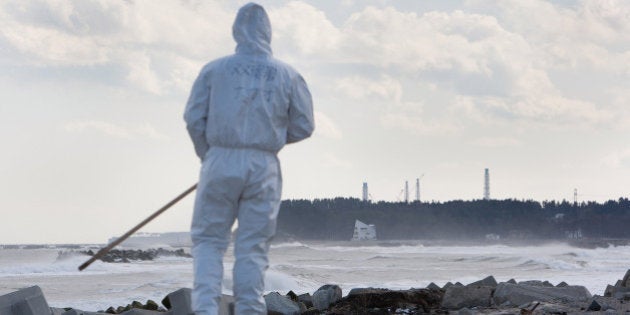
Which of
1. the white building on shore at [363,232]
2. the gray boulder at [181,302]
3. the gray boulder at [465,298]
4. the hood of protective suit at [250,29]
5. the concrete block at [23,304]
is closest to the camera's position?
the hood of protective suit at [250,29]

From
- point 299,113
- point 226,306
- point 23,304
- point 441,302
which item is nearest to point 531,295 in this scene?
point 441,302

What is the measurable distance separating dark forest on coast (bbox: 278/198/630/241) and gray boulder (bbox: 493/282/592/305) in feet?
340

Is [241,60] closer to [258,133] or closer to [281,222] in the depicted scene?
[258,133]

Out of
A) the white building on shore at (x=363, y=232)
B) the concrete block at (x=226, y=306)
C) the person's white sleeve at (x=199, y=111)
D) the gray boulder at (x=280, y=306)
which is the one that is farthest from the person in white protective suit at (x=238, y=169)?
the white building on shore at (x=363, y=232)

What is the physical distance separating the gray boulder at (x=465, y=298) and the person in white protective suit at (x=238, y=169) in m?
3.14

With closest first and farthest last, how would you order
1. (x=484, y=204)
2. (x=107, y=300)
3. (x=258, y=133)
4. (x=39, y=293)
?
(x=258, y=133) < (x=39, y=293) < (x=107, y=300) < (x=484, y=204)

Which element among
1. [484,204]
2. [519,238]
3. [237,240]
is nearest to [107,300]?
[237,240]

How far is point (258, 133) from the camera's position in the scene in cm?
511

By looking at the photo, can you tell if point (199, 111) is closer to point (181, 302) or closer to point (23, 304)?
point (181, 302)

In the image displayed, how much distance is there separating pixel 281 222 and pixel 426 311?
111 m

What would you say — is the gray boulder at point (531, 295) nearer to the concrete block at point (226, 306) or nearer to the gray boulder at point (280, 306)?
the gray boulder at point (280, 306)

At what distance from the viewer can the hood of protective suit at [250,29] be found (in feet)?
17.5

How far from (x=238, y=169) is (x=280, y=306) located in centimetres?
316

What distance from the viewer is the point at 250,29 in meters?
5.33
